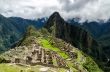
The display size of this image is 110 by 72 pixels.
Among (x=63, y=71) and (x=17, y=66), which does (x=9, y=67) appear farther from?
(x=63, y=71)

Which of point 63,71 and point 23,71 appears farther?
point 63,71

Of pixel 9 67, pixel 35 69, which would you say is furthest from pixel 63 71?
pixel 9 67

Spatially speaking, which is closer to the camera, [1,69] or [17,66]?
[1,69]

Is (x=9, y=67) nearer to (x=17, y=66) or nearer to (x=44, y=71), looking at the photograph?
(x=17, y=66)

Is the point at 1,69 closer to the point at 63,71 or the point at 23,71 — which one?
the point at 23,71

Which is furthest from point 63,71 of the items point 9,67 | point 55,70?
point 9,67

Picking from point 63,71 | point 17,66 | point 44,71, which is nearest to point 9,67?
point 17,66
